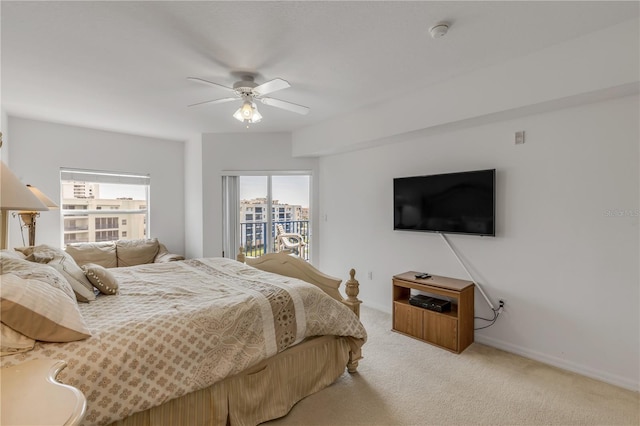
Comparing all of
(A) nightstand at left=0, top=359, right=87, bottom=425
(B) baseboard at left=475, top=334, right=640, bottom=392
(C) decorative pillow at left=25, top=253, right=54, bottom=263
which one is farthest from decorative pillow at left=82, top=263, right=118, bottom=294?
(B) baseboard at left=475, top=334, right=640, bottom=392

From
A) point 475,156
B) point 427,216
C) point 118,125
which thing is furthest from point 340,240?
point 118,125

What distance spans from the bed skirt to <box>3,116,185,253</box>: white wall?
3.80 m

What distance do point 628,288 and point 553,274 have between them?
0.47m

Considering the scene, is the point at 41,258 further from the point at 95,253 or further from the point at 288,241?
the point at 288,241

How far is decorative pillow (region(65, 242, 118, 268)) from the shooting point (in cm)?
413

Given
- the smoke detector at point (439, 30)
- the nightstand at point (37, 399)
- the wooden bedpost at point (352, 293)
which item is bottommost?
the wooden bedpost at point (352, 293)

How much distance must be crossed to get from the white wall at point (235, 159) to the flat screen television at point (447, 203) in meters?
1.78

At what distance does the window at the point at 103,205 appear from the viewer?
4.45 m

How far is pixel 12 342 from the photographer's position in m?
1.34

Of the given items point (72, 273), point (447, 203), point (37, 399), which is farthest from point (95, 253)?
point (447, 203)

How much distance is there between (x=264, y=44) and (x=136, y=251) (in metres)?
3.72

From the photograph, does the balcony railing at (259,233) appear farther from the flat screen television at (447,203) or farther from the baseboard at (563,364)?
the baseboard at (563,364)

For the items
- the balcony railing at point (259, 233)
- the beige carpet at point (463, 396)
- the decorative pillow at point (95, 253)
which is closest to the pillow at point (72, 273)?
the beige carpet at point (463, 396)

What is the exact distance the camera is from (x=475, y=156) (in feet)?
10.4
